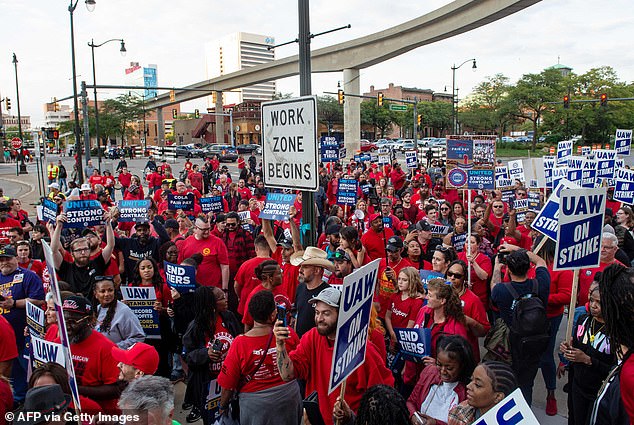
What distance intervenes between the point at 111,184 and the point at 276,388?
52.5 ft

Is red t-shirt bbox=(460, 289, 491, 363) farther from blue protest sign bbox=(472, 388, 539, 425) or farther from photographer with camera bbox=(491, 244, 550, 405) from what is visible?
blue protest sign bbox=(472, 388, 539, 425)

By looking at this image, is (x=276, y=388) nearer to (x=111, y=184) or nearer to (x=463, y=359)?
(x=463, y=359)

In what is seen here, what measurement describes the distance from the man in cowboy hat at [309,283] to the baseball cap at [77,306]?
1964 mm

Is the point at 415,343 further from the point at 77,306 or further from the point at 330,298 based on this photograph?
the point at 77,306

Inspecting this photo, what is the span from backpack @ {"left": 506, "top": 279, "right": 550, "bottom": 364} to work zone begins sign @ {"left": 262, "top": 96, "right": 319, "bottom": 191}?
230 centimetres

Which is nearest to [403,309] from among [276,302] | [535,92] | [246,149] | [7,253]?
[276,302]

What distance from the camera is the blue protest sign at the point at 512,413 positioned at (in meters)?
2.20

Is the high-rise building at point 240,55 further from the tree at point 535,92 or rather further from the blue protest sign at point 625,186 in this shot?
the blue protest sign at point 625,186

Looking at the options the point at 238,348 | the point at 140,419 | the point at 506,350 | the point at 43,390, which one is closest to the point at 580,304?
the point at 506,350

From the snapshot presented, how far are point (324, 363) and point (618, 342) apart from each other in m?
1.96

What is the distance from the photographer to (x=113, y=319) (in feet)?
15.5

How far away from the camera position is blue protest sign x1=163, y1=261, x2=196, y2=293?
5.73 metres

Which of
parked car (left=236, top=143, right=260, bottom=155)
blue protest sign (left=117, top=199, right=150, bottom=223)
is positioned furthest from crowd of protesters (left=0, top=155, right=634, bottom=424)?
parked car (left=236, top=143, right=260, bottom=155)

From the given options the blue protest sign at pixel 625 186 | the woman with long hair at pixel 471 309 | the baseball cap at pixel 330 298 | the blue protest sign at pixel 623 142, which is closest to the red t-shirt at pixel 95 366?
the baseball cap at pixel 330 298
